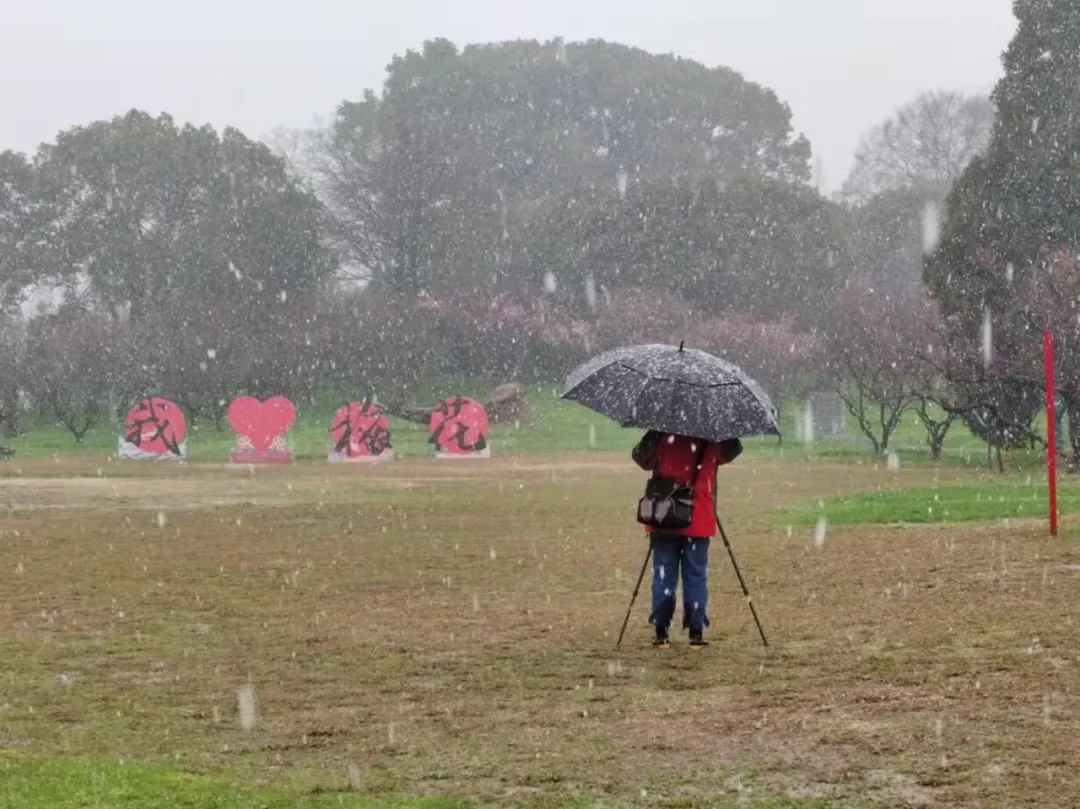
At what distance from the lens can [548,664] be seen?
28.1 ft

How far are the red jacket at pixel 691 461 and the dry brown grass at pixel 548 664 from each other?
86cm

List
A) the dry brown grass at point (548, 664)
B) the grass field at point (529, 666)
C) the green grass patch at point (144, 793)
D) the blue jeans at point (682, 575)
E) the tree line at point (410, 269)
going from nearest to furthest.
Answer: the green grass patch at point (144, 793) → the grass field at point (529, 666) → the dry brown grass at point (548, 664) → the blue jeans at point (682, 575) → the tree line at point (410, 269)

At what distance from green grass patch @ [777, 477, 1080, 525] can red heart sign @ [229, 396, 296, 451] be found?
15.7 metres

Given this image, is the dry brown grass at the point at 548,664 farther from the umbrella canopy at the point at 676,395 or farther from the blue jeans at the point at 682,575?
the umbrella canopy at the point at 676,395

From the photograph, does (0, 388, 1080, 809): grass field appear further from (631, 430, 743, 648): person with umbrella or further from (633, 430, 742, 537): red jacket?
(633, 430, 742, 537): red jacket

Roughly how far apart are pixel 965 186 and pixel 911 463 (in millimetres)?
6441

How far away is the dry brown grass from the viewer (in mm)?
5906

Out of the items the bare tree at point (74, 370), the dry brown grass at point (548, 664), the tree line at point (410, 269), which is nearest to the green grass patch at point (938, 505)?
the dry brown grass at point (548, 664)

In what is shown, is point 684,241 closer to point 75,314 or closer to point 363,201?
point 363,201

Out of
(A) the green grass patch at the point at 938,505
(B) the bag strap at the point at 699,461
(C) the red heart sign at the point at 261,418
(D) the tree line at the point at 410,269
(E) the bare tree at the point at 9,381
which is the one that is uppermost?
(D) the tree line at the point at 410,269

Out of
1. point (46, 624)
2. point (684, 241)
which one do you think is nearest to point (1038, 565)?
point (46, 624)

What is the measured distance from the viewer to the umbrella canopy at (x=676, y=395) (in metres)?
8.30

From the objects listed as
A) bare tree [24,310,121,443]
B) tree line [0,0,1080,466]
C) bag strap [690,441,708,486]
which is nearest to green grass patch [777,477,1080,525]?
bag strap [690,441,708,486]

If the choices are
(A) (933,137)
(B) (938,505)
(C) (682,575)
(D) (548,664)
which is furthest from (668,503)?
(A) (933,137)
